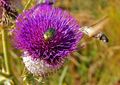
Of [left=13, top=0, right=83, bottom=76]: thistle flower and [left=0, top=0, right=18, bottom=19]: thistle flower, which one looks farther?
[left=0, top=0, right=18, bottom=19]: thistle flower

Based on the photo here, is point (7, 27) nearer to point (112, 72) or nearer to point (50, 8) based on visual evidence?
point (50, 8)

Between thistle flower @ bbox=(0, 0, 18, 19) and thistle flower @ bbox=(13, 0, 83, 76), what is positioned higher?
thistle flower @ bbox=(0, 0, 18, 19)

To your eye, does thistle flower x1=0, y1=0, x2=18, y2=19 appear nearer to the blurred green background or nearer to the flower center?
the flower center

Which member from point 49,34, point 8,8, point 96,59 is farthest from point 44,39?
point 96,59

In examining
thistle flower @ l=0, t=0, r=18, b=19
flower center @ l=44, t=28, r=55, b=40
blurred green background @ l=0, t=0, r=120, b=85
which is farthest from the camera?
blurred green background @ l=0, t=0, r=120, b=85

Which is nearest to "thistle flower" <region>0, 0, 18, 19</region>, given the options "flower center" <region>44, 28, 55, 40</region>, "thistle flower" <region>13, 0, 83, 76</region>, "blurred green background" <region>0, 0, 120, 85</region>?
"thistle flower" <region>13, 0, 83, 76</region>

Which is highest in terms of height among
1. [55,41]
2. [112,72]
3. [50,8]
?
[50,8]

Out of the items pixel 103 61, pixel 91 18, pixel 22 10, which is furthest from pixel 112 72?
pixel 22 10

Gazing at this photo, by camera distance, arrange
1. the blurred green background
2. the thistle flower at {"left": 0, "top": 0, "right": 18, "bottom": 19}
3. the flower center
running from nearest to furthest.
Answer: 1. the flower center
2. the thistle flower at {"left": 0, "top": 0, "right": 18, "bottom": 19}
3. the blurred green background
